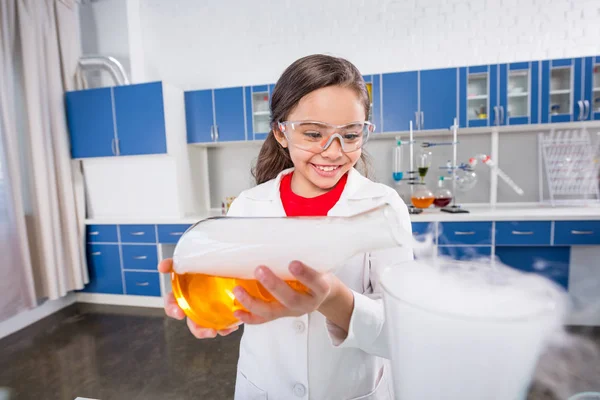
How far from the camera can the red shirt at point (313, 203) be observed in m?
0.93

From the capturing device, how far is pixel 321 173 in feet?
2.81

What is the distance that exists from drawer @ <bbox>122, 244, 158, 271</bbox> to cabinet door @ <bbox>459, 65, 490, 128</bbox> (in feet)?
10.7

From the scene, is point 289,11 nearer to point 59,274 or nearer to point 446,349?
point 59,274

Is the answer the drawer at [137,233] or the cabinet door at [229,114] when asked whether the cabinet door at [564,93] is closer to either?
the cabinet door at [229,114]

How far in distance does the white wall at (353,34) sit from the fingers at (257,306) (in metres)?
3.40

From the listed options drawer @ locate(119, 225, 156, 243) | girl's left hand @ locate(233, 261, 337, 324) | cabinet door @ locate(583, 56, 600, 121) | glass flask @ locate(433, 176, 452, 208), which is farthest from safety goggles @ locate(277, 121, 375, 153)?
cabinet door @ locate(583, 56, 600, 121)

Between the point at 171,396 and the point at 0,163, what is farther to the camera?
the point at 0,163

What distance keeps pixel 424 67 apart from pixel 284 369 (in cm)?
331

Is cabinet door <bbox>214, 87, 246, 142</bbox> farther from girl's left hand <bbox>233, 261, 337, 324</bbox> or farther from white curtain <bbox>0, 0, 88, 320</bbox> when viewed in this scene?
girl's left hand <bbox>233, 261, 337, 324</bbox>

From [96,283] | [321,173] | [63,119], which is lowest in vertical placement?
[96,283]

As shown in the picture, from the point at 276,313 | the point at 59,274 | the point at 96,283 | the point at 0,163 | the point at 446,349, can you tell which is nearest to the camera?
the point at 446,349

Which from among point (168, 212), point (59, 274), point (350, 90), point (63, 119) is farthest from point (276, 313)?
point (63, 119)

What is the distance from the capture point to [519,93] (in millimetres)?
2850

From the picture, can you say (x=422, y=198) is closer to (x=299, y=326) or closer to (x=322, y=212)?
(x=322, y=212)
